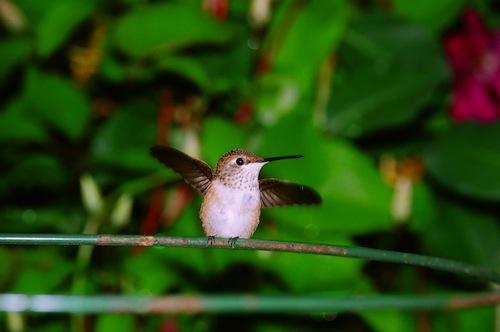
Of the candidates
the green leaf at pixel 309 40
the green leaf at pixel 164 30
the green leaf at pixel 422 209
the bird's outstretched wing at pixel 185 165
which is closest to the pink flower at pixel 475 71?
the green leaf at pixel 422 209

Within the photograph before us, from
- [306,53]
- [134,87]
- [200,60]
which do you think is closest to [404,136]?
[306,53]

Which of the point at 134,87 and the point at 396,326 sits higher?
the point at 134,87

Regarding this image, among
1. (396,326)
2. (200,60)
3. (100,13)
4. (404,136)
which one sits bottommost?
(396,326)

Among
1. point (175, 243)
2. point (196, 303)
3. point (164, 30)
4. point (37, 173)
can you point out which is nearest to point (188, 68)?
point (164, 30)

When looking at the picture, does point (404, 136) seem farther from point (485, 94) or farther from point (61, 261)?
point (61, 261)

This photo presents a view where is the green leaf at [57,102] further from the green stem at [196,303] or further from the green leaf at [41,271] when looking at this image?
the green stem at [196,303]

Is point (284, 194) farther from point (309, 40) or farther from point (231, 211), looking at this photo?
point (309, 40)

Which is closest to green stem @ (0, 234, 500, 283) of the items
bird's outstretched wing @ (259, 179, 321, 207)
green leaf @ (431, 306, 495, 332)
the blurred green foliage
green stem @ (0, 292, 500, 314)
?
green stem @ (0, 292, 500, 314)
